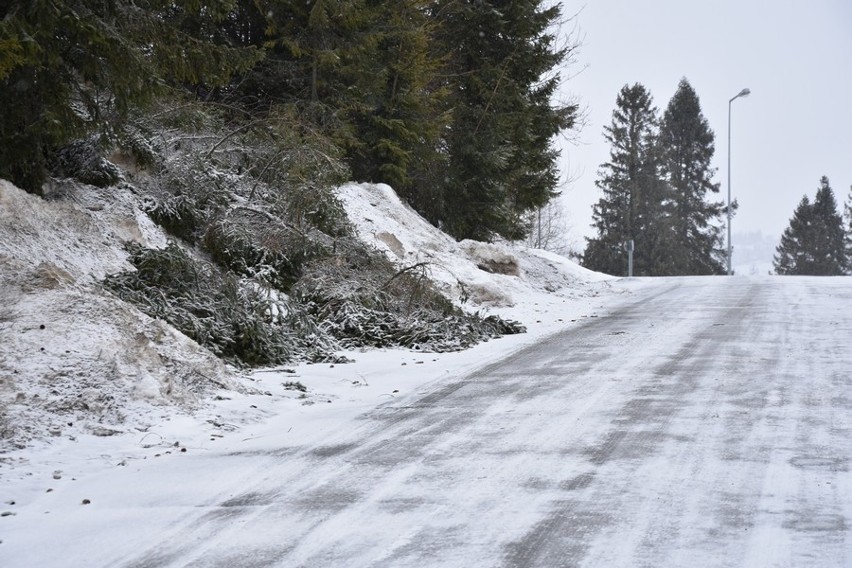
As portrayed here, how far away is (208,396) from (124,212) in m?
4.22

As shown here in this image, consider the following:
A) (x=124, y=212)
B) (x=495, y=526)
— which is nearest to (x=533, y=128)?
(x=124, y=212)

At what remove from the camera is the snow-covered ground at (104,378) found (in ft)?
17.9

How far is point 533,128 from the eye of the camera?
2139cm

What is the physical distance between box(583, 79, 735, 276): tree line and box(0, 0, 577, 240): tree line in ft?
86.7

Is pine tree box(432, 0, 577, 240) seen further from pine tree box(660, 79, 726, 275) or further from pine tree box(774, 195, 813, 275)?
pine tree box(774, 195, 813, 275)

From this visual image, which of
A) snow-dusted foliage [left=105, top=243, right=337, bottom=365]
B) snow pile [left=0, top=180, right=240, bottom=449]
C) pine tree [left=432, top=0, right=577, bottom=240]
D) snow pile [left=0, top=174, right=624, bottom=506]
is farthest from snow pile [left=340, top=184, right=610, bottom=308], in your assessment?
snow pile [left=0, top=180, right=240, bottom=449]

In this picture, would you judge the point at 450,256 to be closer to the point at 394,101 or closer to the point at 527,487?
the point at 394,101

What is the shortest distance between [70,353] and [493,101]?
1547cm

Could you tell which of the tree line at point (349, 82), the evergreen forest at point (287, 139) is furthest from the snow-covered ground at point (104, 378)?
the tree line at point (349, 82)

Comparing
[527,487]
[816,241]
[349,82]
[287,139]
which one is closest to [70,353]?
[527,487]

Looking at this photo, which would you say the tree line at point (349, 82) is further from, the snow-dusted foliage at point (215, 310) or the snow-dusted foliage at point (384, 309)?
the snow-dusted foliage at point (384, 309)

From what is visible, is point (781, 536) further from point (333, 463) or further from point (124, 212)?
point (124, 212)

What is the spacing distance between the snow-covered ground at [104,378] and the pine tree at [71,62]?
0.67 metres

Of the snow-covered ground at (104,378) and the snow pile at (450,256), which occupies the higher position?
the snow pile at (450,256)
